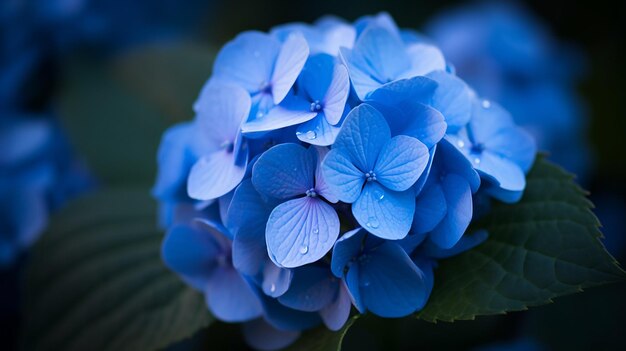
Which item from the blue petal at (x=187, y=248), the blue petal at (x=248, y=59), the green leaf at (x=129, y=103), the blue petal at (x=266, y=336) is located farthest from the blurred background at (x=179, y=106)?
the blue petal at (x=248, y=59)

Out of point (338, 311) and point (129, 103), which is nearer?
point (338, 311)

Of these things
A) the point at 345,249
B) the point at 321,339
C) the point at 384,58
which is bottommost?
the point at 321,339

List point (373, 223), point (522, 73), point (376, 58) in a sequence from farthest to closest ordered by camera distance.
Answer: point (522, 73)
point (376, 58)
point (373, 223)

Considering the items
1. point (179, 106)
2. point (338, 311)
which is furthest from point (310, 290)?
point (179, 106)

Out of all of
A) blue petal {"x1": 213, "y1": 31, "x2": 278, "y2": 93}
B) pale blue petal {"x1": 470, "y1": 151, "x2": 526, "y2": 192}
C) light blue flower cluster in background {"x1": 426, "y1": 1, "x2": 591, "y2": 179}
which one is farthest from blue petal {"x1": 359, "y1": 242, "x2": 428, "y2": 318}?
light blue flower cluster in background {"x1": 426, "y1": 1, "x2": 591, "y2": 179}

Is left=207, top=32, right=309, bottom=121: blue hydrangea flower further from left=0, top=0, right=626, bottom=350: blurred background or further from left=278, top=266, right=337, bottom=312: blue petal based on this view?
left=0, top=0, right=626, bottom=350: blurred background

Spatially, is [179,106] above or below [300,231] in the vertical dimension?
below

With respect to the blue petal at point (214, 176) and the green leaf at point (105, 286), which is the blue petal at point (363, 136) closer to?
the blue petal at point (214, 176)

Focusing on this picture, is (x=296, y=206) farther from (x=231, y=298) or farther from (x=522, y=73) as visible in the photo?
(x=522, y=73)

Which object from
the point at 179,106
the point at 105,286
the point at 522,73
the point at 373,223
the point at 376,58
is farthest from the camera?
the point at 522,73
